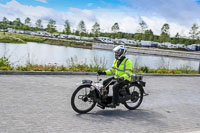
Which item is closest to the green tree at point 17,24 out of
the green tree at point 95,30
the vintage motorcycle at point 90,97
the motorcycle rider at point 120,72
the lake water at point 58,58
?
the green tree at point 95,30

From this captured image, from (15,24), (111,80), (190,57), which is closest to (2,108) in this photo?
(111,80)

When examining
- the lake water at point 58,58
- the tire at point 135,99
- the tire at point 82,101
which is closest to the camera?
the tire at point 82,101

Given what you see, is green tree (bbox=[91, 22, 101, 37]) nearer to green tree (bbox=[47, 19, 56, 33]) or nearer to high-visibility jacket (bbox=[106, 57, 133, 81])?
green tree (bbox=[47, 19, 56, 33])

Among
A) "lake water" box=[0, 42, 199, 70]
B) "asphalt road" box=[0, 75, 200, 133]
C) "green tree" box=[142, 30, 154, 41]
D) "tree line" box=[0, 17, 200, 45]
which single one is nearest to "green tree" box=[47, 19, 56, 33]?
"tree line" box=[0, 17, 200, 45]

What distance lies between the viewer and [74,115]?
19.1 feet

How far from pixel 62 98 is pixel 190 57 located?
57.7 meters

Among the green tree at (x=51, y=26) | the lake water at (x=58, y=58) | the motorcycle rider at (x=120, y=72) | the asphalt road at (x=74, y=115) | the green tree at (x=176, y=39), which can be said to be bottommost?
the asphalt road at (x=74, y=115)

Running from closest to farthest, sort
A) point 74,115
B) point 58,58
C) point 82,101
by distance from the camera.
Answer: point 74,115 → point 82,101 → point 58,58

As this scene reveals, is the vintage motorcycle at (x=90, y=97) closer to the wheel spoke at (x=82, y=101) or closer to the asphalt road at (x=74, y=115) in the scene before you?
the wheel spoke at (x=82, y=101)

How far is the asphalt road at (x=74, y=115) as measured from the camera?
4973mm

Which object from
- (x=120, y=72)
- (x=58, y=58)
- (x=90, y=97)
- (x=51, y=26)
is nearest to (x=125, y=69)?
(x=120, y=72)

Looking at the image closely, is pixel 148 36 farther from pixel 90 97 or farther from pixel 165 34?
pixel 90 97

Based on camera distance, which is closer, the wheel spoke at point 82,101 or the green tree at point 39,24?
the wheel spoke at point 82,101

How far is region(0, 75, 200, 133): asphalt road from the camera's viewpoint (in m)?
4.97
